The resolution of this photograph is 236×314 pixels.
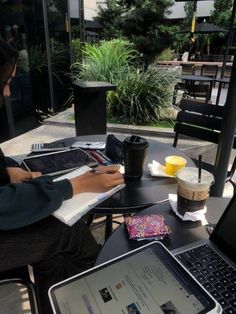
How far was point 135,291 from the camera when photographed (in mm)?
628

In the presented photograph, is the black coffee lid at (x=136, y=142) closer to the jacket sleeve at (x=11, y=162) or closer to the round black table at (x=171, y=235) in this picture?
the round black table at (x=171, y=235)

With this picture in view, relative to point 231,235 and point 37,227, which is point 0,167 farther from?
point 231,235

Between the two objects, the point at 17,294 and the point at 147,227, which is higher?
the point at 147,227

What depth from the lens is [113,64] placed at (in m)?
5.01

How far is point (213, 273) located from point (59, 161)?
93cm

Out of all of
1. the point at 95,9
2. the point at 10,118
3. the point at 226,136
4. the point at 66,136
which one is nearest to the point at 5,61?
the point at 226,136

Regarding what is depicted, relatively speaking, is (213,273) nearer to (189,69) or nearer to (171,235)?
(171,235)

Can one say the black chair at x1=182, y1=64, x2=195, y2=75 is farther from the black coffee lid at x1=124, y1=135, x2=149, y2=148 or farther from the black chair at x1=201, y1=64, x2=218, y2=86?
the black coffee lid at x1=124, y1=135, x2=149, y2=148

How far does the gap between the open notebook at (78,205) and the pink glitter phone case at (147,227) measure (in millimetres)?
161

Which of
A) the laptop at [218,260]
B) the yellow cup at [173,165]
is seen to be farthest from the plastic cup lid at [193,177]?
the yellow cup at [173,165]

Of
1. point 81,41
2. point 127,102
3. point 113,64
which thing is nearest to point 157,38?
point 81,41

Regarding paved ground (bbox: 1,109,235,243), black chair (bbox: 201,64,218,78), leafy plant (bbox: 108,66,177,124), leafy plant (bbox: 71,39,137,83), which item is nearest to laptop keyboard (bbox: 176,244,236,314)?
paved ground (bbox: 1,109,235,243)

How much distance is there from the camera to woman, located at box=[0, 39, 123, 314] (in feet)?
3.14

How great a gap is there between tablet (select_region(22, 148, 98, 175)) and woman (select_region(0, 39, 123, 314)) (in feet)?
0.27
